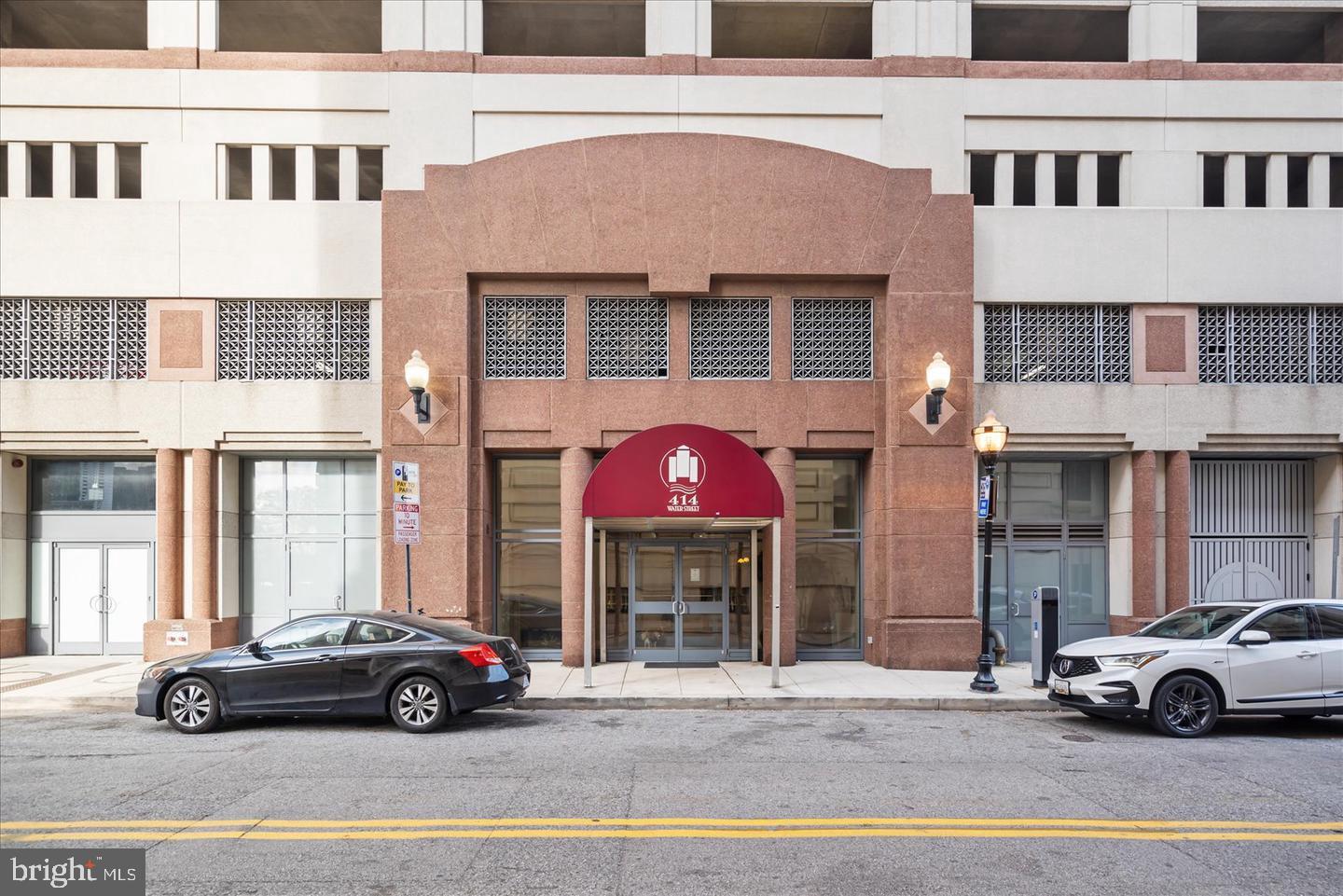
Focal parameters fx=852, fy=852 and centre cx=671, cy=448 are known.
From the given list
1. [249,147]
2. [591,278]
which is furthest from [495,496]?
[249,147]

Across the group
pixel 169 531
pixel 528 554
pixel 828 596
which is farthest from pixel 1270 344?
pixel 169 531

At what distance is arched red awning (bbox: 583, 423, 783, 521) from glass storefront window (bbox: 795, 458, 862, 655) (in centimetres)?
275

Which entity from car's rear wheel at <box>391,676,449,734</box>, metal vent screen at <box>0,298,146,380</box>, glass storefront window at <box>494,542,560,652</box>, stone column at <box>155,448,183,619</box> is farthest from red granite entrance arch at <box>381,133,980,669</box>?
metal vent screen at <box>0,298,146,380</box>

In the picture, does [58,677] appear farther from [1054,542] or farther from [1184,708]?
[1054,542]

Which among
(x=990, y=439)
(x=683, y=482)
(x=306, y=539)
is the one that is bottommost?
(x=306, y=539)

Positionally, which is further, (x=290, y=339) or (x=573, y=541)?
(x=290, y=339)

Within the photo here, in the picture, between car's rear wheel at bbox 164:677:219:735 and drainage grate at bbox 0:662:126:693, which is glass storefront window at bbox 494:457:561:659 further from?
drainage grate at bbox 0:662:126:693

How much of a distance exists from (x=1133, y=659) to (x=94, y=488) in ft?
57.9

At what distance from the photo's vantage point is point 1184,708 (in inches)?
386

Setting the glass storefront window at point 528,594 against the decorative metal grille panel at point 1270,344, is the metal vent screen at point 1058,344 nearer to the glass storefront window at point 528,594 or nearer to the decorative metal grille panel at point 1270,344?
the decorative metal grille panel at point 1270,344

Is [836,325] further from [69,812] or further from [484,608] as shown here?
[69,812]

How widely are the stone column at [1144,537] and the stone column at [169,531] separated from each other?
17051 millimetres

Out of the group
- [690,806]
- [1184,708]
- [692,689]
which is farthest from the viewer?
[692,689]

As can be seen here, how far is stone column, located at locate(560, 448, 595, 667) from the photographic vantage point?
1493 cm
